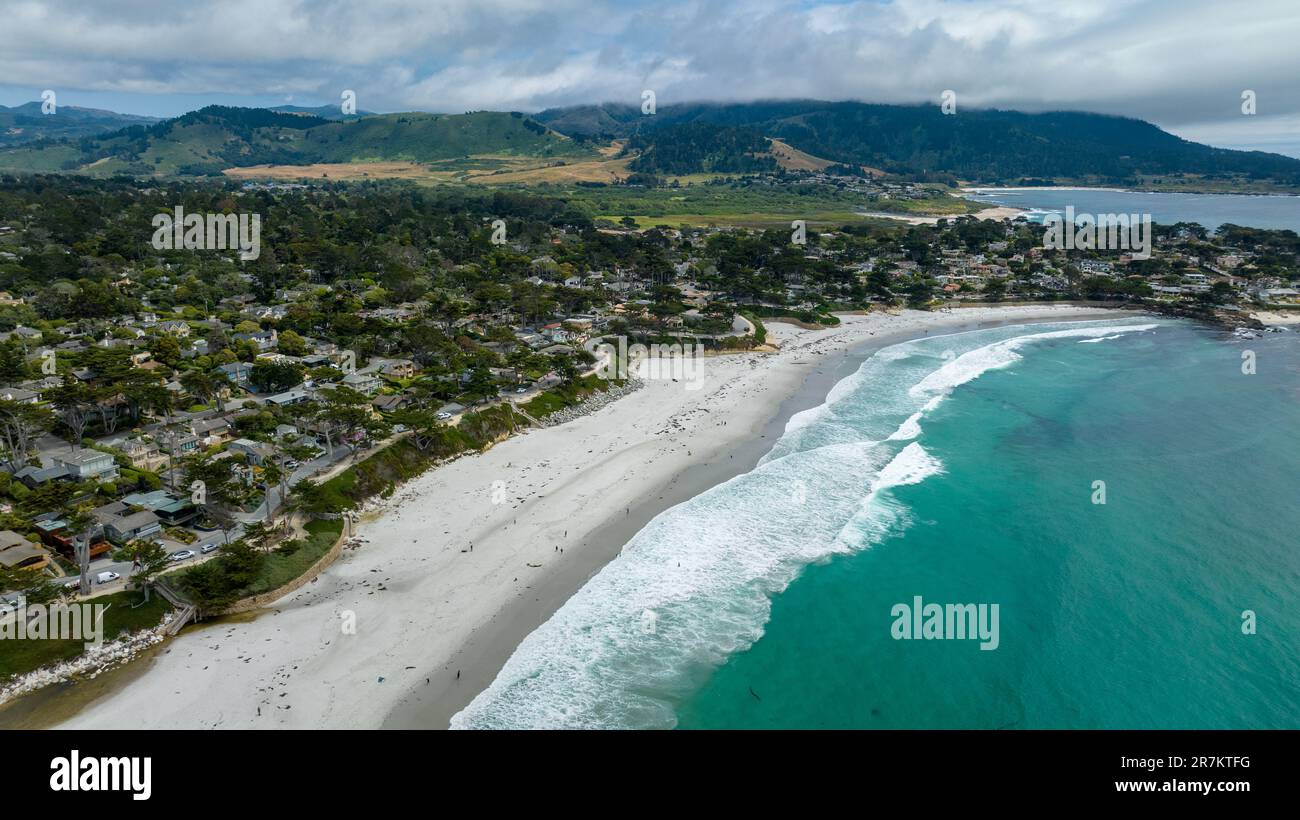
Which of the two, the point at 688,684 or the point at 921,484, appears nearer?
the point at 688,684

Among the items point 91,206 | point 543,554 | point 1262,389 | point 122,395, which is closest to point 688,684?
point 543,554

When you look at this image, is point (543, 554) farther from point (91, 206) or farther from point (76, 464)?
point (91, 206)

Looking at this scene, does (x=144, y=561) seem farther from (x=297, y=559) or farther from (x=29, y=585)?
(x=297, y=559)

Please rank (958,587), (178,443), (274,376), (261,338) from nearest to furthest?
(958,587) → (178,443) → (274,376) → (261,338)

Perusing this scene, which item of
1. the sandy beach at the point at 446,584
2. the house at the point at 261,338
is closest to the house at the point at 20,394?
the house at the point at 261,338

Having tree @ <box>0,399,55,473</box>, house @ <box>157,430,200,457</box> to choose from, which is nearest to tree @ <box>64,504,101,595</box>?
house @ <box>157,430,200,457</box>

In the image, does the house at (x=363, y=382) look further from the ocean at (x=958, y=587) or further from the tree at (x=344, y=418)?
the ocean at (x=958, y=587)

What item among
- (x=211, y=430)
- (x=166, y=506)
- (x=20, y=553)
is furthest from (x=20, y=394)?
(x=20, y=553)
